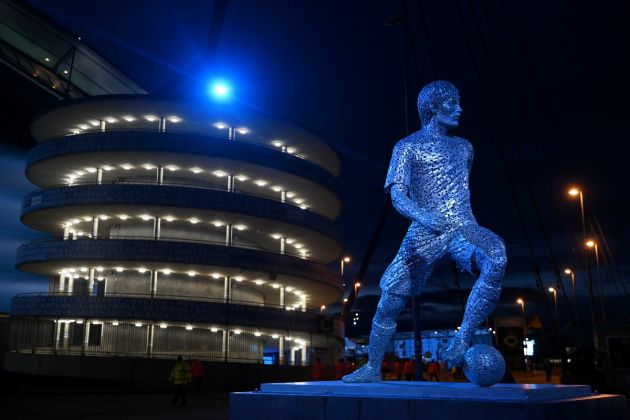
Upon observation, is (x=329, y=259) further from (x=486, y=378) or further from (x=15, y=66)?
(x=486, y=378)

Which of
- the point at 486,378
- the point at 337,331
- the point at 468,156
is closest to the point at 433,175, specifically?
the point at 468,156

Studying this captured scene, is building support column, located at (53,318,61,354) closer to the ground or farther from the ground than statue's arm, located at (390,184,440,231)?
closer to the ground

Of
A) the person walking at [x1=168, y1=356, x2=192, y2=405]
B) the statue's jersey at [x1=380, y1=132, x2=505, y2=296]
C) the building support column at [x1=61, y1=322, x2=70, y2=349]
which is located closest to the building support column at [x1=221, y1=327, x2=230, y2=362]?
the building support column at [x1=61, y1=322, x2=70, y2=349]

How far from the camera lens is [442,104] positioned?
725 cm

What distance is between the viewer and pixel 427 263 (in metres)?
6.75

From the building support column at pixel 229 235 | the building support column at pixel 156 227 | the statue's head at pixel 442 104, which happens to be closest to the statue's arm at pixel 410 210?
the statue's head at pixel 442 104

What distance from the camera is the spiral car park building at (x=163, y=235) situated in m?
31.7

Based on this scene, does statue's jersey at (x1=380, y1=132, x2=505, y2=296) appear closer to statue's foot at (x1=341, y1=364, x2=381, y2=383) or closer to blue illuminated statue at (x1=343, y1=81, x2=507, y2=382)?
blue illuminated statue at (x1=343, y1=81, x2=507, y2=382)

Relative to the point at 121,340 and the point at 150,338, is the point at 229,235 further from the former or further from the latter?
the point at 121,340

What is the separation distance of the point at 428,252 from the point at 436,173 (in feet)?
3.13

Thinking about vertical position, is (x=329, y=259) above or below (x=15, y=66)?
below

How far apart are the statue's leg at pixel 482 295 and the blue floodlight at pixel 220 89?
33.3 meters

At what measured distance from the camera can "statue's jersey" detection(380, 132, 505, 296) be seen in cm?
654

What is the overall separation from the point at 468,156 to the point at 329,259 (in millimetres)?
38042
